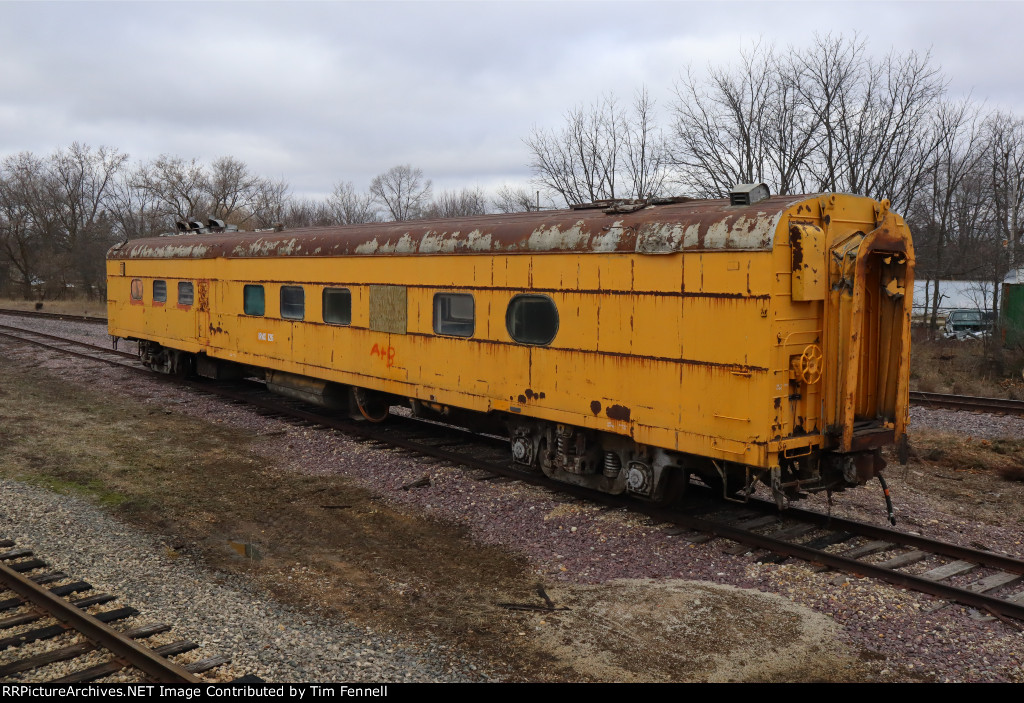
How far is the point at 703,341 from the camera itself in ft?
23.6

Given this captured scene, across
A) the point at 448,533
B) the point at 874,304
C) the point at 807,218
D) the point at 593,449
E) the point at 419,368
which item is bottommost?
the point at 448,533

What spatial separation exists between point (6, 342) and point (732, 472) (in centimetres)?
2392

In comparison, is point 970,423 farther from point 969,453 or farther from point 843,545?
point 843,545

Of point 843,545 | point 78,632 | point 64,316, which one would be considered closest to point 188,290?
point 78,632

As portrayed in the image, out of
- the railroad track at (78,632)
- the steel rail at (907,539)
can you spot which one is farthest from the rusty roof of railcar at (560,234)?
the railroad track at (78,632)

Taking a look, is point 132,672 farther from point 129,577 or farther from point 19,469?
point 19,469

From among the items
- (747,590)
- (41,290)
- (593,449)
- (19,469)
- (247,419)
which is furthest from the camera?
(41,290)

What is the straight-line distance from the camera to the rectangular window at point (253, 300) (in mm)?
13695

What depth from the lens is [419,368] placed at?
1050 centimetres

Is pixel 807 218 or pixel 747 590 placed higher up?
pixel 807 218

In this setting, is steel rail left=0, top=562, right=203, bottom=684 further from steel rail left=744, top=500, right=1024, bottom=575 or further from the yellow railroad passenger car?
steel rail left=744, top=500, right=1024, bottom=575

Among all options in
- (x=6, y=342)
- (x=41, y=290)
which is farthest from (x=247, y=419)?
(x=41, y=290)

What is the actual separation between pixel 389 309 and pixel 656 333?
463 centimetres

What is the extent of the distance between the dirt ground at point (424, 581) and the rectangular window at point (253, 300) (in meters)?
3.19
